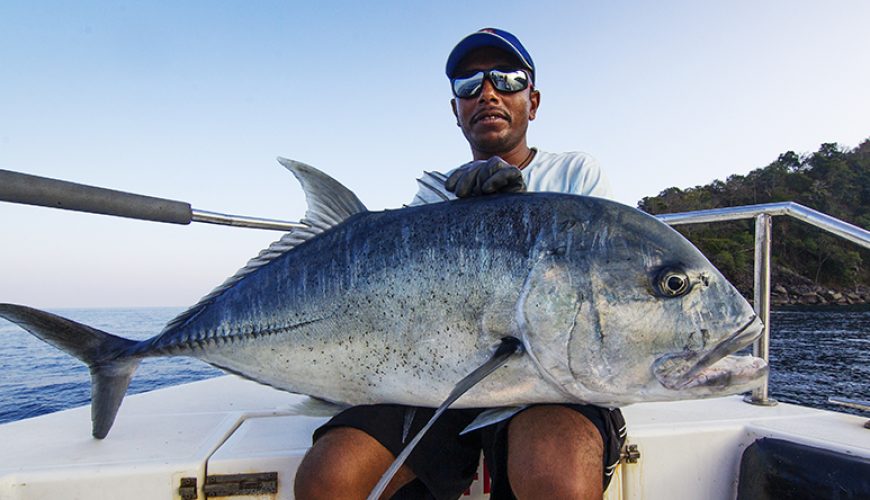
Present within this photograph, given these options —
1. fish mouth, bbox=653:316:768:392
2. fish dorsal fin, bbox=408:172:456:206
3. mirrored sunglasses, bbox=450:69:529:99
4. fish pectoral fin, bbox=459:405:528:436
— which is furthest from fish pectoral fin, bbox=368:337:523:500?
mirrored sunglasses, bbox=450:69:529:99

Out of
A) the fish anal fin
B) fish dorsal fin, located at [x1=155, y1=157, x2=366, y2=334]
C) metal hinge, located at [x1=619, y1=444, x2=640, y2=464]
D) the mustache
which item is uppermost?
the mustache

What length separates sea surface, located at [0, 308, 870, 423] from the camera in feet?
30.9

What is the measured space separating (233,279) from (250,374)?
16.7 inches

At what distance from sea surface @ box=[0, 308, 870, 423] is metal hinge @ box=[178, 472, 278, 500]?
2293 mm

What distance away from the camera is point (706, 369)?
1418mm

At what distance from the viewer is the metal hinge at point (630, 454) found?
2.08 meters

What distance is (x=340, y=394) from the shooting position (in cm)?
181

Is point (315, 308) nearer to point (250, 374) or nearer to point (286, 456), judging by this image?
point (250, 374)

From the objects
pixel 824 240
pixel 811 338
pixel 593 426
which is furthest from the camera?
pixel 824 240

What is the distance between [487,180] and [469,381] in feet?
2.38

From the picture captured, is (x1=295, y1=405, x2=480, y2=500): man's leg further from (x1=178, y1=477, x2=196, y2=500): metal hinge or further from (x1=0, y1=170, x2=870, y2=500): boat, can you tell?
(x1=178, y1=477, x2=196, y2=500): metal hinge

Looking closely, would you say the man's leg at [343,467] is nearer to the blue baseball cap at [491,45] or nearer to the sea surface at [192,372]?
the blue baseball cap at [491,45]

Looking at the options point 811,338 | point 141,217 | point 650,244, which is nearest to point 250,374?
point 141,217

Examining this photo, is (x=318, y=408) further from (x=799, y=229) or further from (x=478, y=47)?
(x=799, y=229)
